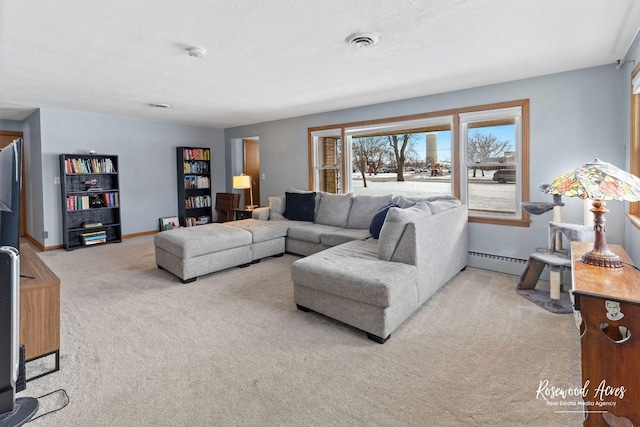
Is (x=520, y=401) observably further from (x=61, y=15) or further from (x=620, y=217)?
(x=61, y=15)

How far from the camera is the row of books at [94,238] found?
5.48 m

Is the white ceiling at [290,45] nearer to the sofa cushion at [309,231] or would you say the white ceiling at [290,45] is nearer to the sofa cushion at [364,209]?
the sofa cushion at [364,209]

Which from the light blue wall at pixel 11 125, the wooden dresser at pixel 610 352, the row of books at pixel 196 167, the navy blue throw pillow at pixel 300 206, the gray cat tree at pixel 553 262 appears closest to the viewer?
the wooden dresser at pixel 610 352

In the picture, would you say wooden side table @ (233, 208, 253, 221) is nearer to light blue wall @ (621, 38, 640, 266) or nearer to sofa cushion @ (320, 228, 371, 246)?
sofa cushion @ (320, 228, 371, 246)

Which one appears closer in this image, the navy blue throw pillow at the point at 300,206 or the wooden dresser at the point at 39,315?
the wooden dresser at the point at 39,315

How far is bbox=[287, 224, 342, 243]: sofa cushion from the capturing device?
4.51m

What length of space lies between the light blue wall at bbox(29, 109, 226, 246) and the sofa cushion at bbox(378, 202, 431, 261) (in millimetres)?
5254

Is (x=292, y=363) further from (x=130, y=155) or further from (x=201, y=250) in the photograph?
(x=130, y=155)

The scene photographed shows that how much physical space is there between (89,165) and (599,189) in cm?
661

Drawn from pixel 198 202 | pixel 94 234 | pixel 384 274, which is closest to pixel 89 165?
pixel 94 234

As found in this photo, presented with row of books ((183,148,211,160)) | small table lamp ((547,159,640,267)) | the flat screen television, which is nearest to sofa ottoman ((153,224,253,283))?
the flat screen television

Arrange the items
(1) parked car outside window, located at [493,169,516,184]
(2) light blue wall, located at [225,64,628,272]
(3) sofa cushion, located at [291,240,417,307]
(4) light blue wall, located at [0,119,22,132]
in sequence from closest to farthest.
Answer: (3) sofa cushion, located at [291,240,417,307] < (2) light blue wall, located at [225,64,628,272] < (1) parked car outside window, located at [493,169,516,184] < (4) light blue wall, located at [0,119,22,132]

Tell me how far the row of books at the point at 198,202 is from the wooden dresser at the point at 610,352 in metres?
6.69
